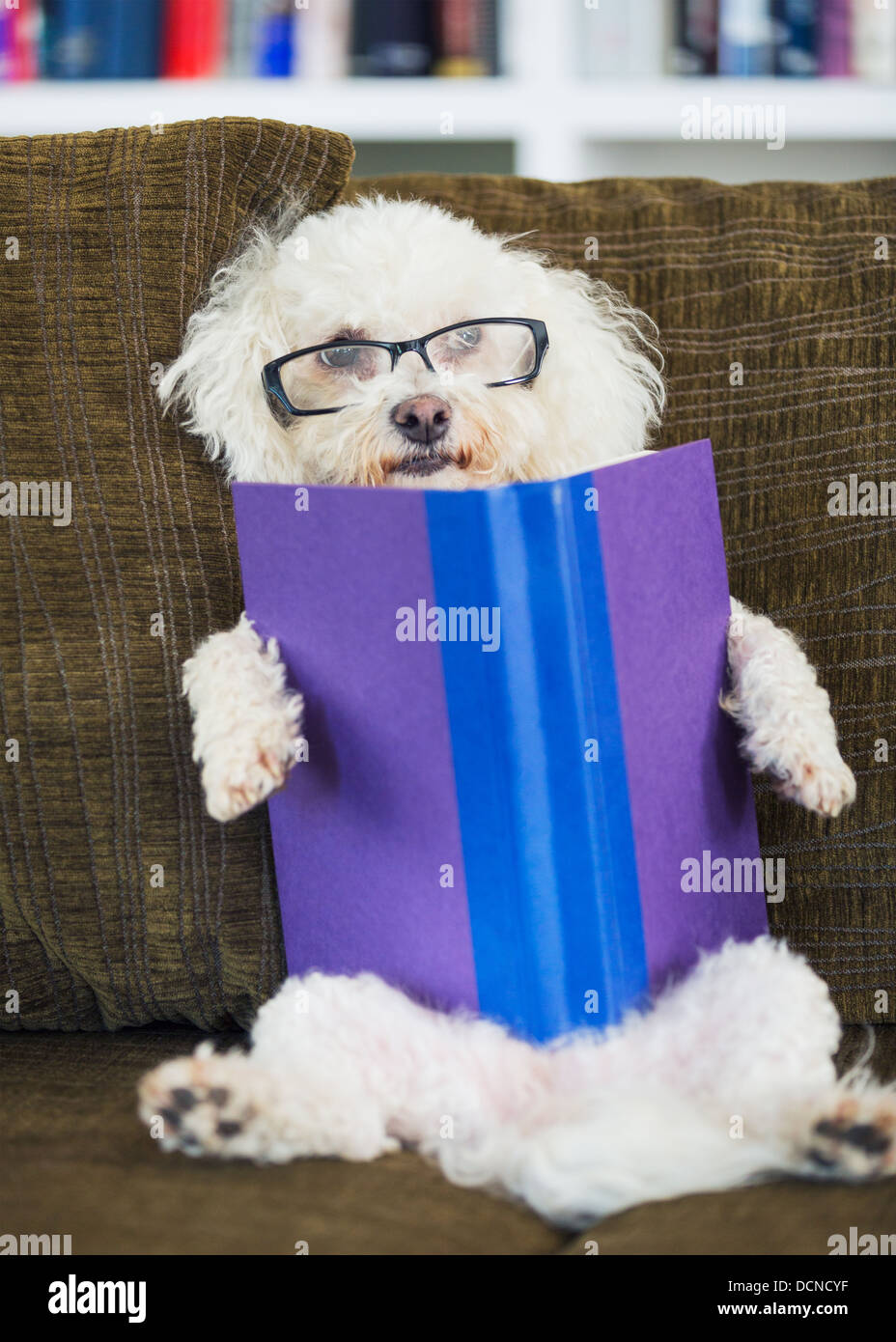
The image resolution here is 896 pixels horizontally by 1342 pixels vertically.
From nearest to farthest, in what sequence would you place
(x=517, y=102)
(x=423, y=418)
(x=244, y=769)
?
(x=244, y=769) < (x=423, y=418) < (x=517, y=102)

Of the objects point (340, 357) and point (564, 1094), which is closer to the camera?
point (564, 1094)

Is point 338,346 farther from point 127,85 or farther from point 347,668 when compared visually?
point 127,85

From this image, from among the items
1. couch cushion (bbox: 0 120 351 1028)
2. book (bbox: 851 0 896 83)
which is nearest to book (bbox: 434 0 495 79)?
book (bbox: 851 0 896 83)

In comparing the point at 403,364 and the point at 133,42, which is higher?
the point at 133,42

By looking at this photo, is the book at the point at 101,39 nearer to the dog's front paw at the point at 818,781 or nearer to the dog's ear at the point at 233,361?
the dog's ear at the point at 233,361

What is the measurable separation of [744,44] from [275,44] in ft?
2.24

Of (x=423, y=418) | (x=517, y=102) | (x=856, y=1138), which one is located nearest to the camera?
(x=856, y=1138)

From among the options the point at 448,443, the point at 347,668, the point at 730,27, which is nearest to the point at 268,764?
the point at 347,668

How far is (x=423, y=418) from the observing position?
3.22 ft

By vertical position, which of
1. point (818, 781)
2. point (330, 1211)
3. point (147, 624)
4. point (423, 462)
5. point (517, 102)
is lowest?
point (330, 1211)

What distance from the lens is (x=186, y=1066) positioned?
76cm

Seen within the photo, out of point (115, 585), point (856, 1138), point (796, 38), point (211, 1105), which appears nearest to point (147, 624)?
point (115, 585)

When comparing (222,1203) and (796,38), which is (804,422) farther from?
(796,38)
